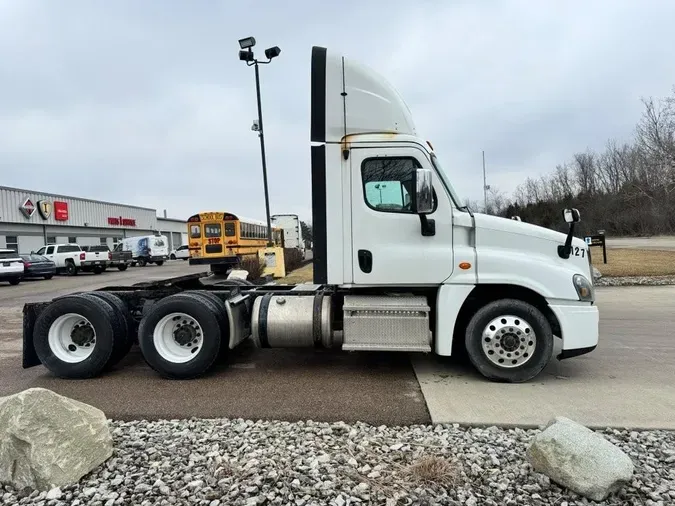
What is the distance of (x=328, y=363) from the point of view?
633 cm

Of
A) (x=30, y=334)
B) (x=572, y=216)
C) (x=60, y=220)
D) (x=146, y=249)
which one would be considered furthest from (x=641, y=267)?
(x=60, y=220)

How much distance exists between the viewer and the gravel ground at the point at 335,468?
9.69 ft

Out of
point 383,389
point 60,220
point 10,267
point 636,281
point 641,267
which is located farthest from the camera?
point 60,220

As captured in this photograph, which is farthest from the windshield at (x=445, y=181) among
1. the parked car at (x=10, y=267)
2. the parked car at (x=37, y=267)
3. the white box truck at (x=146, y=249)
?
the white box truck at (x=146, y=249)

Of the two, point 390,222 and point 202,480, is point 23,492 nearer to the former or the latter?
point 202,480

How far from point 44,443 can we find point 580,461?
3617mm

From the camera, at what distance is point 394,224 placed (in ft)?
17.4

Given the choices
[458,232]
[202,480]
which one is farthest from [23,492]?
[458,232]

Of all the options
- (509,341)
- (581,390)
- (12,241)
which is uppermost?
(12,241)

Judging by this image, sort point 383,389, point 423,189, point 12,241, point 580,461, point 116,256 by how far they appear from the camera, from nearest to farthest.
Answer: point 580,461
point 423,189
point 383,389
point 116,256
point 12,241

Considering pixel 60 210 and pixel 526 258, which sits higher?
pixel 60 210

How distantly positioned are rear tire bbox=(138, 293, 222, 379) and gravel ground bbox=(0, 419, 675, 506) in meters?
1.52

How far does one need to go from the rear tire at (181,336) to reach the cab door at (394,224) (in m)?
1.92

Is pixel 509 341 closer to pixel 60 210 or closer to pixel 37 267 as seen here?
pixel 37 267
